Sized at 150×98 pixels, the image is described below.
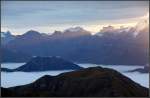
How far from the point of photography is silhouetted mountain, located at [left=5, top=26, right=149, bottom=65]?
5156mm

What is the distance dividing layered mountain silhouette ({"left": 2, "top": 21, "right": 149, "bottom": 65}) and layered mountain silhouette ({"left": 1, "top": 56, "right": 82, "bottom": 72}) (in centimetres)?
6

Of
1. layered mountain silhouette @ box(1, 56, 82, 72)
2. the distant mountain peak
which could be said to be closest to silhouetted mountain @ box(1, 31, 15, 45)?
layered mountain silhouette @ box(1, 56, 82, 72)

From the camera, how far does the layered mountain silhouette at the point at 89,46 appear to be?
516 centimetres

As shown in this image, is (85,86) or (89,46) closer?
(85,86)

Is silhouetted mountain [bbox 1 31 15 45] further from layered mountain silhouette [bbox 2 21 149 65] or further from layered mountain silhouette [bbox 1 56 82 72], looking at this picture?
layered mountain silhouette [bbox 1 56 82 72]

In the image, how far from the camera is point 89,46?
5207 mm

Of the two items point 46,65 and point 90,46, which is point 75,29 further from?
point 46,65

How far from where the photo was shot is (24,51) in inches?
205

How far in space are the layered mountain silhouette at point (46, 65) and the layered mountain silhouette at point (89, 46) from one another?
0.06 metres

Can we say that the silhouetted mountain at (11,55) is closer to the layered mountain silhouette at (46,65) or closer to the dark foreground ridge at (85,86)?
the layered mountain silhouette at (46,65)

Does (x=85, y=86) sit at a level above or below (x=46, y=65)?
below

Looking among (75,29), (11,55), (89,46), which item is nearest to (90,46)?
(89,46)

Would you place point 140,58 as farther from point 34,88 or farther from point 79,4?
point 34,88

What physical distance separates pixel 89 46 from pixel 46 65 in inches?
21.3
